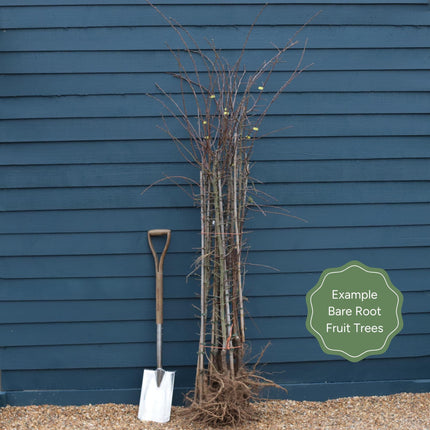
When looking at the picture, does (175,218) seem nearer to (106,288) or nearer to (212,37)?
(106,288)

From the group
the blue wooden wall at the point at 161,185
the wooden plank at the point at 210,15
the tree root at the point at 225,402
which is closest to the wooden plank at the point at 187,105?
the blue wooden wall at the point at 161,185

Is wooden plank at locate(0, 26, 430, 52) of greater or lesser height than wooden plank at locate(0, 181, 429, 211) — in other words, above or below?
above

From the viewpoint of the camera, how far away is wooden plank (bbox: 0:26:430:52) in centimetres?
352

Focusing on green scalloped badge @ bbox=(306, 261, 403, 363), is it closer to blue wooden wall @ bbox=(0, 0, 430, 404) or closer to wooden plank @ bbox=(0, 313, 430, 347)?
blue wooden wall @ bbox=(0, 0, 430, 404)

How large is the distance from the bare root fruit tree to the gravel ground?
17 centimetres

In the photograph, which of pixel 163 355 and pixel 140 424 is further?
pixel 163 355

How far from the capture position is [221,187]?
3340mm

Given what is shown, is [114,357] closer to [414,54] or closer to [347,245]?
[347,245]

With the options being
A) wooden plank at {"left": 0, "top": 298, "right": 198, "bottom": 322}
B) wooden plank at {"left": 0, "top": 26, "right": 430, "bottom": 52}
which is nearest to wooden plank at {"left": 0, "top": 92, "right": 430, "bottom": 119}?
wooden plank at {"left": 0, "top": 26, "right": 430, "bottom": 52}

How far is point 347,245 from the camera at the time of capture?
3643 millimetres

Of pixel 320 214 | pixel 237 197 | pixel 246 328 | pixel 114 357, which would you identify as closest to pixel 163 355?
pixel 114 357

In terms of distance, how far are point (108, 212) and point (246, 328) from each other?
44.1 inches

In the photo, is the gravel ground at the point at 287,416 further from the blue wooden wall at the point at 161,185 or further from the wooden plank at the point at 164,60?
the wooden plank at the point at 164,60

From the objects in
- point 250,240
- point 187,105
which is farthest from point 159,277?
point 187,105
